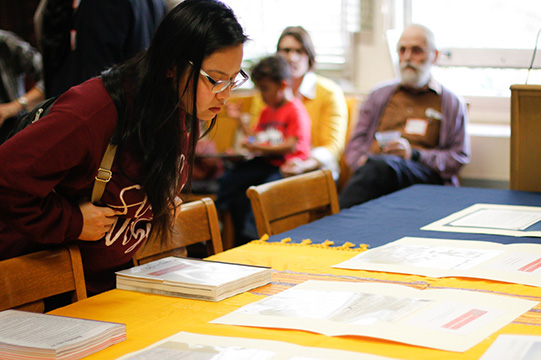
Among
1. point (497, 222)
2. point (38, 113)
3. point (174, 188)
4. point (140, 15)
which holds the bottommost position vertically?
point (497, 222)

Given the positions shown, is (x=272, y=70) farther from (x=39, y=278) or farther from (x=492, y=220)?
Answer: (x=39, y=278)

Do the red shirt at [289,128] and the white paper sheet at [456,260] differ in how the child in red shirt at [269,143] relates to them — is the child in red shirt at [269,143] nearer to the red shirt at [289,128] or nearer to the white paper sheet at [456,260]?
the red shirt at [289,128]

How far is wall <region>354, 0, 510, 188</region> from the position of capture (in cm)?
412

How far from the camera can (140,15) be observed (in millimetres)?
2623

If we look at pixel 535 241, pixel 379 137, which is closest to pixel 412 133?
pixel 379 137

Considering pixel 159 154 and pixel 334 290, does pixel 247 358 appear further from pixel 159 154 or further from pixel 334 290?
pixel 159 154

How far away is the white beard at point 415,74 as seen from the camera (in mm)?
3883

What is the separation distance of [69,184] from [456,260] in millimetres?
955

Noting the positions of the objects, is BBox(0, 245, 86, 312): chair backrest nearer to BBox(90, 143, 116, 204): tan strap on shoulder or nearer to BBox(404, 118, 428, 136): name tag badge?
BBox(90, 143, 116, 204): tan strap on shoulder

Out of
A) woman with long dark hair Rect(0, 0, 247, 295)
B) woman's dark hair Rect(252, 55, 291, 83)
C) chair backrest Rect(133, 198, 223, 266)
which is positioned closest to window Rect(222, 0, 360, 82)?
woman's dark hair Rect(252, 55, 291, 83)

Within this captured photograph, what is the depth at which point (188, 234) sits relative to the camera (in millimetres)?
1991

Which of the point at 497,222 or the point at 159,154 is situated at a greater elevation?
the point at 159,154

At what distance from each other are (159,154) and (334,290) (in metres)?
0.51

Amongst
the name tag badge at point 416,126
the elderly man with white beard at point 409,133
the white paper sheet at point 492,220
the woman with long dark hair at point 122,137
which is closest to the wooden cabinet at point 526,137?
the white paper sheet at point 492,220
